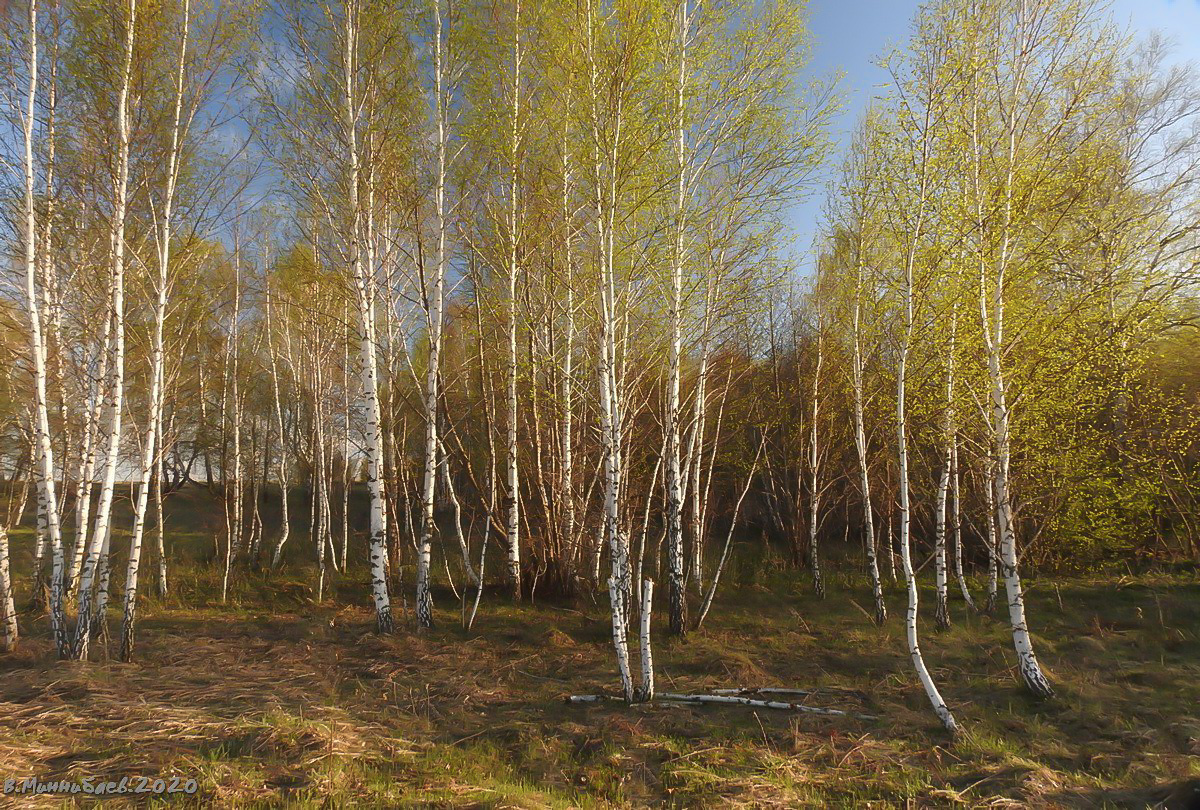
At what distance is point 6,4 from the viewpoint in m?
6.48

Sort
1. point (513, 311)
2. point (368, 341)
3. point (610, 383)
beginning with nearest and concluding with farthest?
1. point (610, 383)
2. point (368, 341)
3. point (513, 311)

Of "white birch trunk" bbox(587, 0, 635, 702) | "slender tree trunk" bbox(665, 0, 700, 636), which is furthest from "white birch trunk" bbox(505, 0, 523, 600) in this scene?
"slender tree trunk" bbox(665, 0, 700, 636)

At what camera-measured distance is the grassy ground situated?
148 inches

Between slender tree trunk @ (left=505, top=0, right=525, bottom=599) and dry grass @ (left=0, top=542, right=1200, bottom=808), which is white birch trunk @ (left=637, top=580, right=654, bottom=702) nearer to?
dry grass @ (left=0, top=542, right=1200, bottom=808)

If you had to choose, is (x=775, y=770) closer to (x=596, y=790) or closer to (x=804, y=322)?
(x=596, y=790)

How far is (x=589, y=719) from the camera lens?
512 cm

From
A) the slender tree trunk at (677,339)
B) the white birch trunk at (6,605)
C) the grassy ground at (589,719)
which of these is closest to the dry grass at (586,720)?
the grassy ground at (589,719)

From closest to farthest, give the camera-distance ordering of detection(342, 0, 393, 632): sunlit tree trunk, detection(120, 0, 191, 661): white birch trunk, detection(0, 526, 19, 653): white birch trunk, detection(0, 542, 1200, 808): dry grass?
1. detection(0, 542, 1200, 808): dry grass
2. detection(120, 0, 191, 661): white birch trunk
3. detection(0, 526, 19, 653): white birch trunk
4. detection(342, 0, 393, 632): sunlit tree trunk

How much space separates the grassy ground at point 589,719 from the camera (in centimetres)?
376

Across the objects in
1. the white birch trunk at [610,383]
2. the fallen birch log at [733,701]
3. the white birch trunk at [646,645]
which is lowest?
the fallen birch log at [733,701]

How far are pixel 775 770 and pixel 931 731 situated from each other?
191 cm

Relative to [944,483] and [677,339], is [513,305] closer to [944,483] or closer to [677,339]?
[677,339]

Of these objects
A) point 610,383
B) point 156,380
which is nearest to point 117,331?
point 156,380

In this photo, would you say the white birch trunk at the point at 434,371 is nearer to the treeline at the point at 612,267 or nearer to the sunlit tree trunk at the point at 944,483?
the treeline at the point at 612,267
